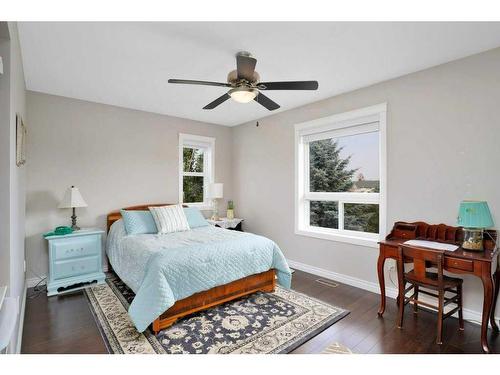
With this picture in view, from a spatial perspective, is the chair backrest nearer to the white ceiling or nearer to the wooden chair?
the wooden chair

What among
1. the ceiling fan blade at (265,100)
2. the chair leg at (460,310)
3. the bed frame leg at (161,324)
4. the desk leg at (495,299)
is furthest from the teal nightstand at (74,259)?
the desk leg at (495,299)

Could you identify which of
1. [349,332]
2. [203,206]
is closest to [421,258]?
[349,332]

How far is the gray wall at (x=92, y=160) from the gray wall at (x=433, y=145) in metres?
2.26

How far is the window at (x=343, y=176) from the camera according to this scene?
10.7ft

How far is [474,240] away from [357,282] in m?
1.41

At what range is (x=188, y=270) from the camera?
2408 millimetres

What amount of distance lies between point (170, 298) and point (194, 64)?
2.17 meters

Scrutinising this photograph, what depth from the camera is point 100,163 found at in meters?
3.83

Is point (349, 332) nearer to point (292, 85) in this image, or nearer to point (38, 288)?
point (292, 85)

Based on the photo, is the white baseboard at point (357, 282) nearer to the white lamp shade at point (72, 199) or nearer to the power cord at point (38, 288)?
the white lamp shade at point (72, 199)
